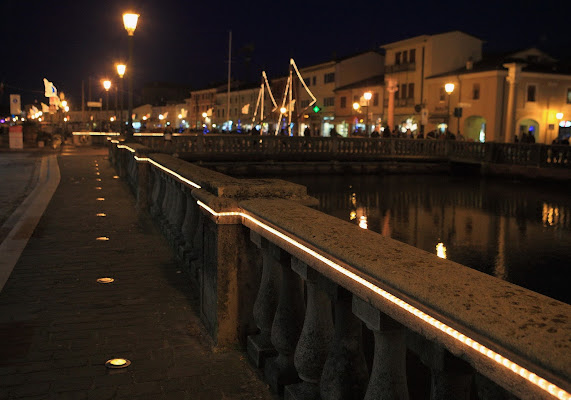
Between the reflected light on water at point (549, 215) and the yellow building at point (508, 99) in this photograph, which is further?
the yellow building at point (508, 99)

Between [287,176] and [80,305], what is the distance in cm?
2559

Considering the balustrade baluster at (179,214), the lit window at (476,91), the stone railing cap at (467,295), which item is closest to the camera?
the stone railing cap at (467,295)

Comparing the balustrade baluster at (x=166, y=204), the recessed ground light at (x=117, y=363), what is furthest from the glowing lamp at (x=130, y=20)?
the recessed ground light at (x=117, y=363)

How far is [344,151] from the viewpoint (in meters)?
34.5

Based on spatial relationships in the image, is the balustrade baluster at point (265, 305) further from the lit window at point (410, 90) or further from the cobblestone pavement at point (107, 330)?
the lit window at point (410, 90)

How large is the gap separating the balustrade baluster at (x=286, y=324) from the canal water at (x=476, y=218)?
631cm

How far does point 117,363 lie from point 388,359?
95.1 inches

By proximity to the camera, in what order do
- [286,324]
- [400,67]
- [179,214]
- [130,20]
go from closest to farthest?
1. [286,324]
2. [179,214]
3. [130,20]
4. [400,67]

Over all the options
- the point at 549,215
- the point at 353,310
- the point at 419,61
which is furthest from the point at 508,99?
the point at 353,310

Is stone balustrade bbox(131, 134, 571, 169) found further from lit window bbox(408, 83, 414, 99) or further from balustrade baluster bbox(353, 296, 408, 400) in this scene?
balustrade baluster bbox(353, 296, 408, 400)

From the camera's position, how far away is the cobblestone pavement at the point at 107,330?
3.91 m

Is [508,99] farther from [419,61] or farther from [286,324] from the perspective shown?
[286,324]

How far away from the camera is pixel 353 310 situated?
269 cm

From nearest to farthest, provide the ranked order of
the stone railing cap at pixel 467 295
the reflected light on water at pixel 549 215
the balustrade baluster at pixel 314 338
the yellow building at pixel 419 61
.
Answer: the stone railing cap at pixel 467 295
the balustrade baluster at pixel 314 338
the reflected light on water at pixel 549 215
the yellow building at pixel 419 61
